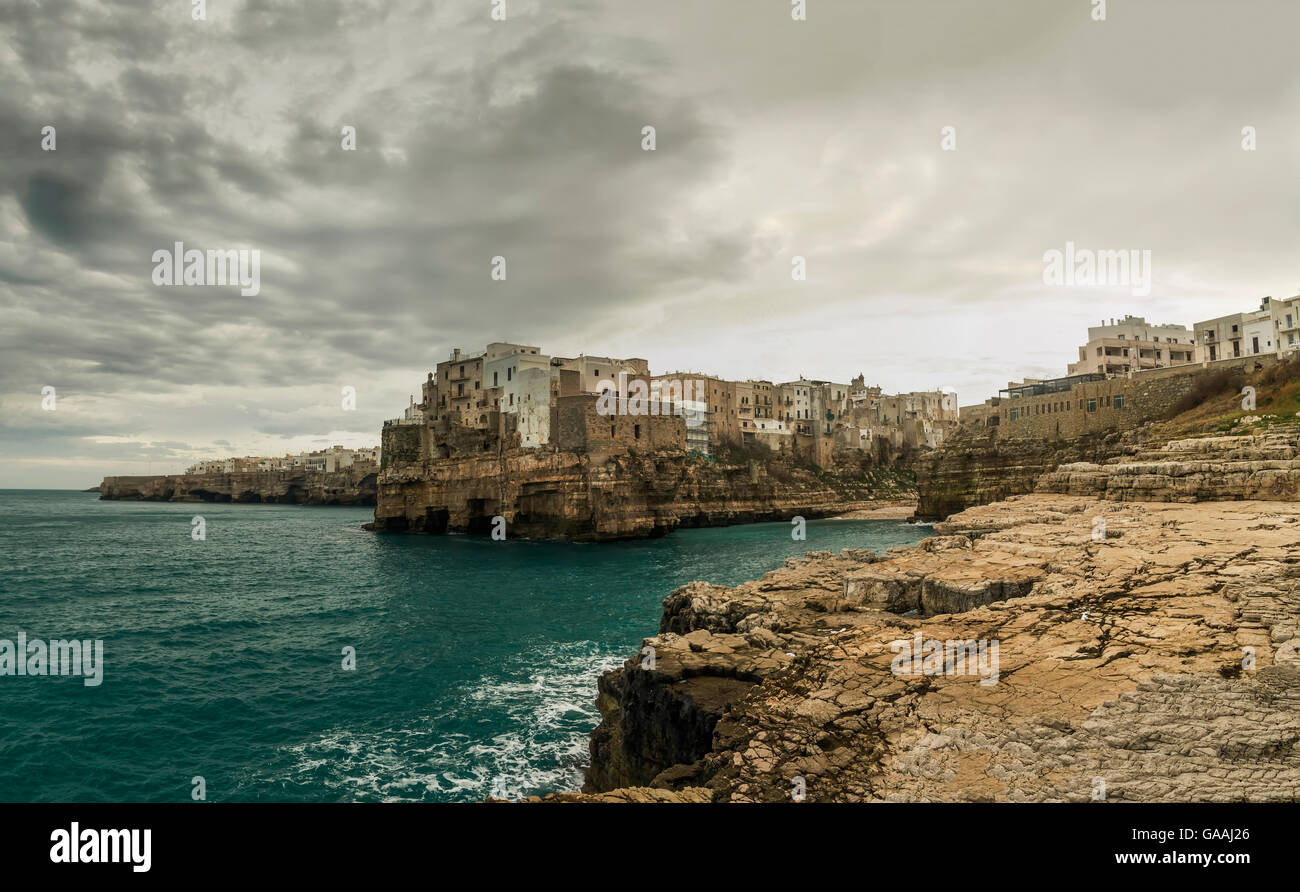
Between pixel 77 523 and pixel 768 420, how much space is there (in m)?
119

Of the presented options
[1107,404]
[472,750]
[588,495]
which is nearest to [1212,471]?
[1107,404]

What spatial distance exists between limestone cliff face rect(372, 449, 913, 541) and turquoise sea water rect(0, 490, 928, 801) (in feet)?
41.9

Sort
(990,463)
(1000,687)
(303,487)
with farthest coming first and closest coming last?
(303,487) < (990,463) < (1000,687)

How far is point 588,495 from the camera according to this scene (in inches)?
2859

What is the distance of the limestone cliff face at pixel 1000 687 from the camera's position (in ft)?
24.7

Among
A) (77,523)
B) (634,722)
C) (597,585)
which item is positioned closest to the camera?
(634,722)

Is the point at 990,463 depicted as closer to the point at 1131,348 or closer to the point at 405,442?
the point at 1131,348

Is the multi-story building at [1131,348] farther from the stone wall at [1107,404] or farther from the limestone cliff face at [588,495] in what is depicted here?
the limestone cliff face at [588,495]

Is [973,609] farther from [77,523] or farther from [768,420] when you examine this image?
[77,523]

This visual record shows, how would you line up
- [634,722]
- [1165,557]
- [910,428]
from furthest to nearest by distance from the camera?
[910,428]
[1165,557]
[634,722]

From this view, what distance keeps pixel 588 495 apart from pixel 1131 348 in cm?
7020

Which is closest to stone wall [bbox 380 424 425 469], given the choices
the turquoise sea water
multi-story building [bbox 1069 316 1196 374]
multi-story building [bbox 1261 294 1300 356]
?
the turquoise sea water
